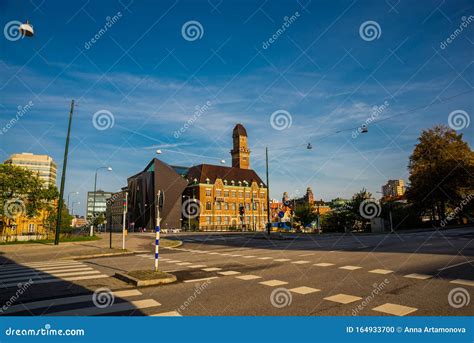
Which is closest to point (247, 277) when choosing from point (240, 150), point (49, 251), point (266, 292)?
point (266, 292)

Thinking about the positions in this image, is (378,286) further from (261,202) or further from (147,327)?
(261,202)

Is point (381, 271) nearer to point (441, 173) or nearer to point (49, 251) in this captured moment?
point (49, 251)

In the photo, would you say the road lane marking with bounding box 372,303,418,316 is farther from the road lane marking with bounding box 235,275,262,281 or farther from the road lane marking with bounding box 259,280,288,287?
the road lane marking with bounding box 235,275,262,281

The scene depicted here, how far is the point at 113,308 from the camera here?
5566mm

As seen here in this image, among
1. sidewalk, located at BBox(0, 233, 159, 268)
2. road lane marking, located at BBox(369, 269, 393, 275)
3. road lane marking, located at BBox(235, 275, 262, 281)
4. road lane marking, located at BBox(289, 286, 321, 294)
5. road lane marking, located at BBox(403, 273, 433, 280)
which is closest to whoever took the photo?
road lane marking, located at BBox(289, 286, 321, 294)

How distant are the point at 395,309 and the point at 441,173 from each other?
143 ft

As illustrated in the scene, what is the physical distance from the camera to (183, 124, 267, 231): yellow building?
8531 centimetres

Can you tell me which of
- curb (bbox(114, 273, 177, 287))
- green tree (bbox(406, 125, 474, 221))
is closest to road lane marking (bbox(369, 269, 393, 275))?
curb (bbox(114, 273, 177, 287))

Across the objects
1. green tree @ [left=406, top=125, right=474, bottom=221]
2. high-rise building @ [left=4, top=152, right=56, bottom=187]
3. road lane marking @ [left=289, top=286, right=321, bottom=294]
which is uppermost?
high-rise building @ [left=4, top=152, right=56, bottom=187]

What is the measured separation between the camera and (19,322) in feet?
16.3

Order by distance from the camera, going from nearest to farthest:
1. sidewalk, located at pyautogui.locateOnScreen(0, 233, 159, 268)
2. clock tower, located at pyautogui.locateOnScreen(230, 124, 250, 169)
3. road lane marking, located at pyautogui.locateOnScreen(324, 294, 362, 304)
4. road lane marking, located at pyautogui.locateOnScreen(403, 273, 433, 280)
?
road lane marking, located at pyautogui.locateOnScreen(324, 294, 362, 304) → road lane marking, located at pyautogui.locateOnScreen(403, 273, 433, 280) → sidewalk, located at pyautogui.locateOnScreen(0, 233, 159, 268) → clock tower, located at pyautogui.locateOnScreen(230, 124, 250, 169)

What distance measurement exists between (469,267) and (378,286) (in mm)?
4387

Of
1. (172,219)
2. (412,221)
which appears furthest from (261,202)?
(412,221)

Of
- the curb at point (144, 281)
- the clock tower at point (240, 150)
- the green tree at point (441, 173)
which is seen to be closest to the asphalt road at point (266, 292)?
the curb at point (144, 281)
